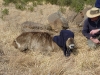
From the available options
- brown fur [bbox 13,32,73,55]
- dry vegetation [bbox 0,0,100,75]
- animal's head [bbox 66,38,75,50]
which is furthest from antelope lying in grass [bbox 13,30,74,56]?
animal's head [bbox 66,38,75,50]

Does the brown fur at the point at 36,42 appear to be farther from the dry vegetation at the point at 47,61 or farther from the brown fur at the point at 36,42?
the dry vegetation at the point at 47,61

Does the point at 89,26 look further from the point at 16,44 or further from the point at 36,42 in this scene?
the point at 16,44

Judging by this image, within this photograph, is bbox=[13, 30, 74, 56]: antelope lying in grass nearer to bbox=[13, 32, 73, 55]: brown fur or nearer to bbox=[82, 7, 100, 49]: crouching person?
bbox=[13, 32, 73, 55]: brown fur

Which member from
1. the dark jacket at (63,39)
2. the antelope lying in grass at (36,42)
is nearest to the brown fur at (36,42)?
the antelope lying in grass at (36,42)

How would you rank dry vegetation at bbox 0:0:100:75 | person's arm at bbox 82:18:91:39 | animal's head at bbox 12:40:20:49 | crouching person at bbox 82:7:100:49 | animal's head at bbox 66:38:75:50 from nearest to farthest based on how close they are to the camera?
dry vegetation at bbox 0:0:100:75 → animal's head at bbox 66:38:75:50 → crouching person at bbox 82:7:100:49 → animal's head at bbox 12:40:20:49 → person's arm at bbox 82:18:91:39

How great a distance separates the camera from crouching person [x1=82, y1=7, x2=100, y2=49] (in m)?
6.81

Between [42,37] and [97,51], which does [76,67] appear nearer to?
[97,51]

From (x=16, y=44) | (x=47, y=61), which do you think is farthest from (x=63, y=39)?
(x=16, y=44)

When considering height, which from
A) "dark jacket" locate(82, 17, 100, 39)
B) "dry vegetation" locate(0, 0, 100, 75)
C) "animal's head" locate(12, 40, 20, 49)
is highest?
"dark jacket" locate(82, 17, 100, 39)

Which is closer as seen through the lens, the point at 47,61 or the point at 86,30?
the point at 47,61

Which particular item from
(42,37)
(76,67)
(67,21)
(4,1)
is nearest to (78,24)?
(67,21)

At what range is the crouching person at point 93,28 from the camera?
6809mm

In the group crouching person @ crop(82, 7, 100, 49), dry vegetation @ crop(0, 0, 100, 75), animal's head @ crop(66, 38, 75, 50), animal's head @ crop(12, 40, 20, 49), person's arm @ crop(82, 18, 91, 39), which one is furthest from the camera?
person's arm @ crop(82, 18, 91, 39)

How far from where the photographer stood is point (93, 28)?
7.00m
